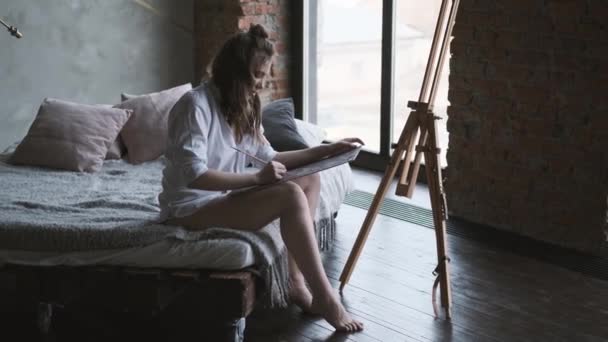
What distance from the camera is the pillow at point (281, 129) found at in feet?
13.9

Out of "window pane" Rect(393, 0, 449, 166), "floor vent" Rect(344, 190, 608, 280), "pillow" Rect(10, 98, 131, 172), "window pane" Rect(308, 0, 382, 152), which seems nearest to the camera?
"floor vent" Rect(344, 190, 608, 280)

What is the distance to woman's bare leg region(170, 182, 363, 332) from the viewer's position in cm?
317

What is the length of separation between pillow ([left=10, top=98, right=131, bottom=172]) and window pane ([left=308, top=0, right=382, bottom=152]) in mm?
1874

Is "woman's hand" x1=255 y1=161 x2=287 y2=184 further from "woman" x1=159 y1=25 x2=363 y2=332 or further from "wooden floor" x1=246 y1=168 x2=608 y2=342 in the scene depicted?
"wooden floor" x1=246 y1=168 x2=608 y2=342

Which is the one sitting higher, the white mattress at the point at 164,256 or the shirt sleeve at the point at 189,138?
the shirt sleeve at the point at 189,138

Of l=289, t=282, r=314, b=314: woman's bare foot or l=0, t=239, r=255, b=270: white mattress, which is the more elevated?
l=0, t=239, r=255, b=270: white mattress

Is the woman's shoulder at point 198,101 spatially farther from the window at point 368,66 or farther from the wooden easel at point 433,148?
the window at point 368,66

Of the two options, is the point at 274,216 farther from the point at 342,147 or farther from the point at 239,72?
the point at 239,72

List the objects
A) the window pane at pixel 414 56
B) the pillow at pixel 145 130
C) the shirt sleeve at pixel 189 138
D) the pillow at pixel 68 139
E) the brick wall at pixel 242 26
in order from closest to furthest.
A: the shirt sleeve at pixel 189 138 < the pillow at pixel 68 139 < the pillow at pixel 145 130 < the window pane at pixel 414 56 < the brick wall at pixel 242 26

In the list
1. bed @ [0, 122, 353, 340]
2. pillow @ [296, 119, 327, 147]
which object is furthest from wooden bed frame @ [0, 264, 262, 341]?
pillow @ [296, 119, 327, 147]

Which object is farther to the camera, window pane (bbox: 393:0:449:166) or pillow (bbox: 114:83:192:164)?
window pane (bbox: 393:0:449:166)

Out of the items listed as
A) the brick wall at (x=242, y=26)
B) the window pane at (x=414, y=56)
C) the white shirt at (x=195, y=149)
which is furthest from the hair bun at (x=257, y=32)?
the brick wall at (x=242, y=26)

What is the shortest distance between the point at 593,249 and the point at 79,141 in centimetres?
251

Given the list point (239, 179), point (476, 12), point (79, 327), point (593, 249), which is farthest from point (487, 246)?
point (79, 327)
